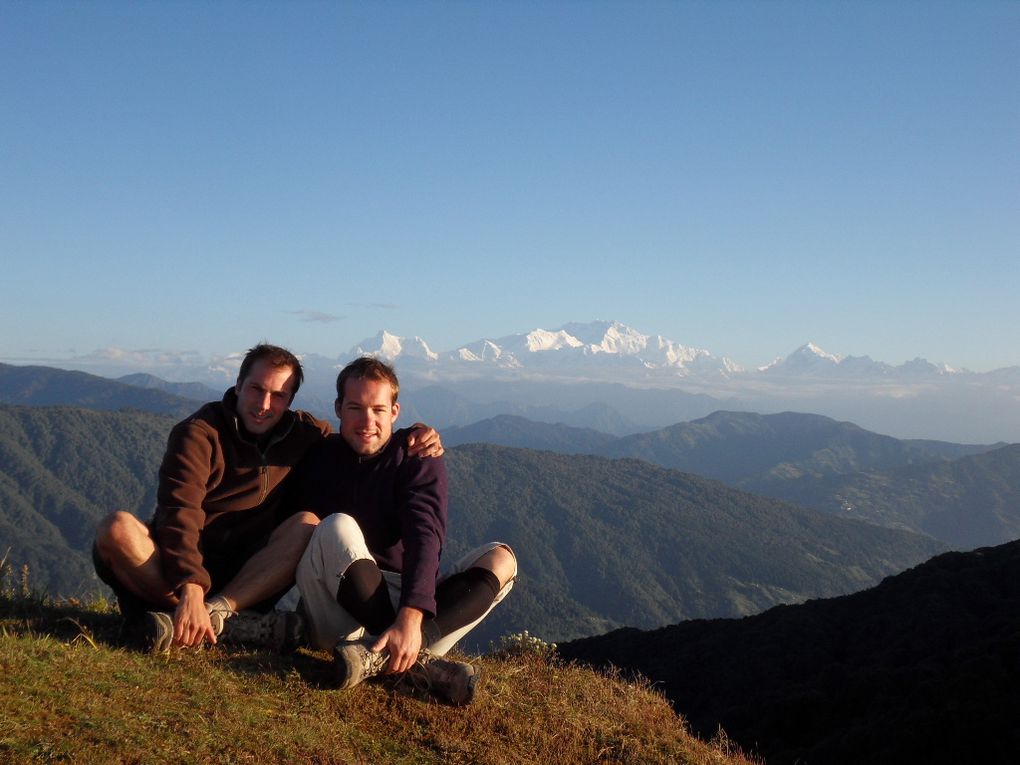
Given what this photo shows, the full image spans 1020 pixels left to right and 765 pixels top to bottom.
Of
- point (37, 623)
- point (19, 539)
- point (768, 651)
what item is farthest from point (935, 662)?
point (19, 539)

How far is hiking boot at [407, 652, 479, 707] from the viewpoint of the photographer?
676 cm

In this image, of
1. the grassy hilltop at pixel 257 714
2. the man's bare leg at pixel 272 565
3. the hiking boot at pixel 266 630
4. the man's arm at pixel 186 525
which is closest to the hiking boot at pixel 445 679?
the grassy hilltop at pixel 257 714

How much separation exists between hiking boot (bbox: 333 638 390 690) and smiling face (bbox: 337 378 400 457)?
69.6 inches

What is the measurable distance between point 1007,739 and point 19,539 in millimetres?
233653

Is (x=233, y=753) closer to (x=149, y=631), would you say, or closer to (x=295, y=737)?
(x=295, y=737)

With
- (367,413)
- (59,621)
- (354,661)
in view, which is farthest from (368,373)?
(59,621)

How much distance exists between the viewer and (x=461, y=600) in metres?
7.12

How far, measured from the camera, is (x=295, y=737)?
5.72 metres

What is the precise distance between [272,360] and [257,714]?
10.3 feet

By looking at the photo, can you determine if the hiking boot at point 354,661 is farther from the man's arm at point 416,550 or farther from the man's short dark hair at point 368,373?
the man's short dark hair at point 368,373

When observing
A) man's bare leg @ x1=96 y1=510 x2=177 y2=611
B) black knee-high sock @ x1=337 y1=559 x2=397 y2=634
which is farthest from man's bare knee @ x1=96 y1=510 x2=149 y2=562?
black knee-high sock @ x1=337 y1=559 x2=397 y2=634

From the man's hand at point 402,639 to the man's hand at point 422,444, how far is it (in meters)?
Result: 1.47

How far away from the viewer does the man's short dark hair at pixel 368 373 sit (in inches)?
285

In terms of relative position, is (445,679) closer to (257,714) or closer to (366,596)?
(366,596)
